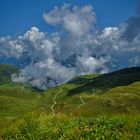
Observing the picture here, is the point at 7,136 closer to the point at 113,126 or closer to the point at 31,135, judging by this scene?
the point at 31,135

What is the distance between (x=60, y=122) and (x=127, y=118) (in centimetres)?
352

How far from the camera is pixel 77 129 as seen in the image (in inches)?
782

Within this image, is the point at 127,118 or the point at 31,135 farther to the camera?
the point at 127,118

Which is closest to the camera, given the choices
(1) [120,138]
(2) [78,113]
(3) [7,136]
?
(1) [120,138]

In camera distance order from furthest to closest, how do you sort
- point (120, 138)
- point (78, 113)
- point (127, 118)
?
point (78, 113) → point (127, 118) → point (120, 138)

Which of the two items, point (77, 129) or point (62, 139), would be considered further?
point (77, 129)

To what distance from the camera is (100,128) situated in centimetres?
1978

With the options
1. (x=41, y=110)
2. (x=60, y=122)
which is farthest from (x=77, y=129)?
(x=41, y=110)

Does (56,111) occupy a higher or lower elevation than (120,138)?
higher

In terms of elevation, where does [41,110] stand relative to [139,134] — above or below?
above

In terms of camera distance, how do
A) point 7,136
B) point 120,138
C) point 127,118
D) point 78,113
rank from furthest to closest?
point 78,113
point 127,118
point 7,136
point 120,138

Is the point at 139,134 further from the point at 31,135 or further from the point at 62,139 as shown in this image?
the point at 31,135

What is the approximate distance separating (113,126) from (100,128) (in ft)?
2.56

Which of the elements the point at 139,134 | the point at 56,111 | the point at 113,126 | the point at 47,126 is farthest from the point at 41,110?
the point at 139,134
